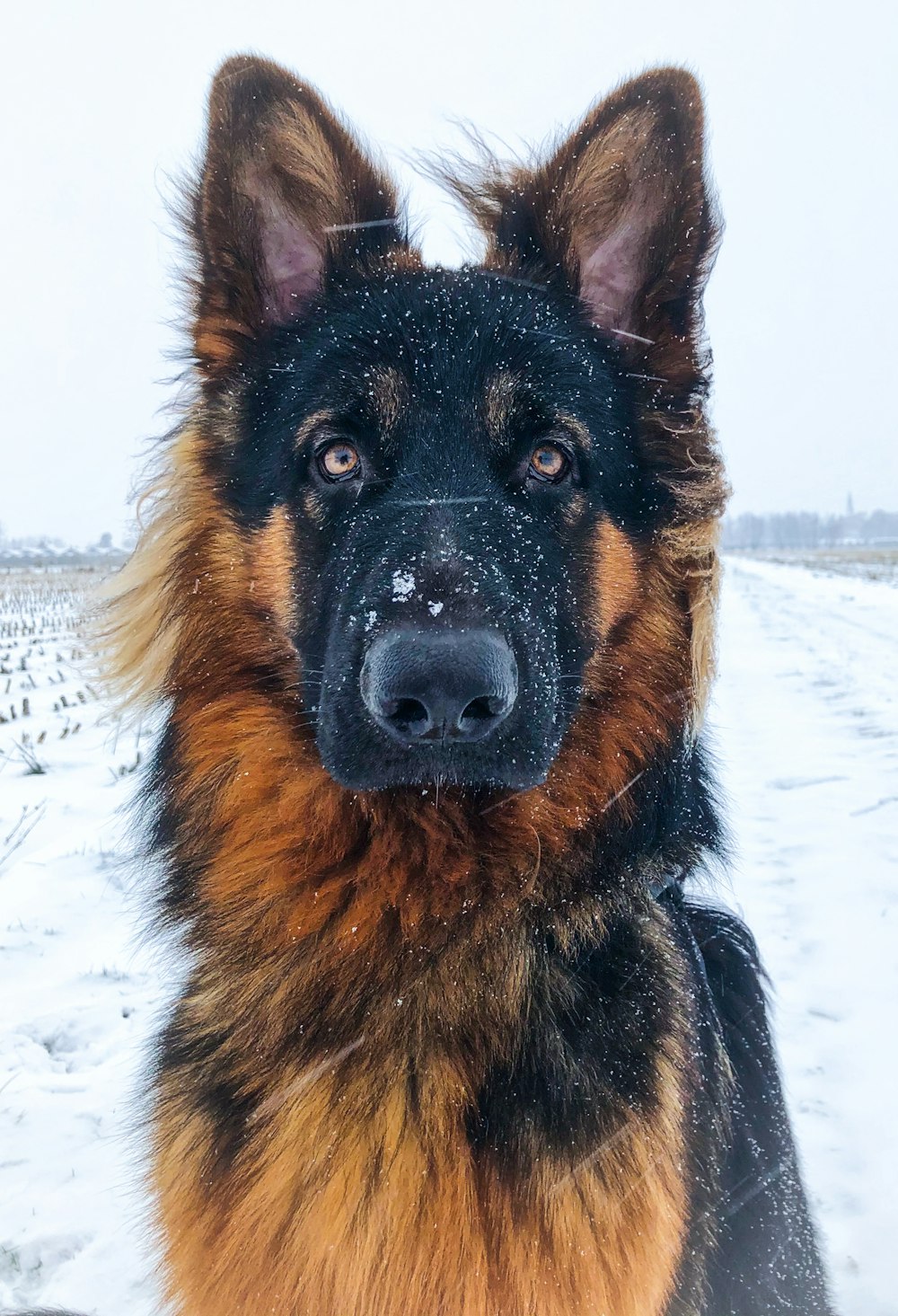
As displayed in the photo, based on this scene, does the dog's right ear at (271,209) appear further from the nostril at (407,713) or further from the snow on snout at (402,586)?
the nostril at (407,713)

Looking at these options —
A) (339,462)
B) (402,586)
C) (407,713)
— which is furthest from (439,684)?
(339,462)

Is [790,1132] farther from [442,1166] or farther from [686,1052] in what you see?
[442,1166]

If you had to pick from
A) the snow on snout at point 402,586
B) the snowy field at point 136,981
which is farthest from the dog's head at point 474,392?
the snowy field at point 136,981

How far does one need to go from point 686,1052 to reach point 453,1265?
2.57 ft

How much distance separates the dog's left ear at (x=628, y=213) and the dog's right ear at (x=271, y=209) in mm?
486

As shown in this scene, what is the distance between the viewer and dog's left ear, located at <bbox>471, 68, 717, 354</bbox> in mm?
2588

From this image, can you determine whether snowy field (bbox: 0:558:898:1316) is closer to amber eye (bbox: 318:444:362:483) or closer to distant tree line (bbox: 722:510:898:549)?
amber eye (bbox: 318:444:362:483)

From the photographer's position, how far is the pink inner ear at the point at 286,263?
2881 mm

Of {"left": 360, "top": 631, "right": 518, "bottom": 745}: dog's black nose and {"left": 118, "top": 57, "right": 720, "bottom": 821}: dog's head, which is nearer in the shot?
{"left": 360, "top": 631, "right": 518, "bottom": 745}: dog's black nose

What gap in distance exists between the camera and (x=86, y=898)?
4941 millimetres

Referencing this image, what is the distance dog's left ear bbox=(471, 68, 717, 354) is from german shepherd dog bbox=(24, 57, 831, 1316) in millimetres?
11

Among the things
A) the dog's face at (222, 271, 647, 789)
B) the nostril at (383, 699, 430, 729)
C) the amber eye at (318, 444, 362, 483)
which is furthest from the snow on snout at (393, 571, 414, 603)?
the amber eye at (318, 444, 362, 483)

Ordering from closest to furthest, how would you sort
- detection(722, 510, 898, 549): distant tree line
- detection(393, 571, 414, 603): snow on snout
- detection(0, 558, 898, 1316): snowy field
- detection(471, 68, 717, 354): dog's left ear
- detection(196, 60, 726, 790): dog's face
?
detection(393, 571, 414, 603): snow on snout
detection(196, 60, 726, 790): dog's face
detection(471, 68, 717, 354): dog's left ear
detection(0, 558, 898, 1316): snowy field
detection(722, 510, 898, 549): distant tree line

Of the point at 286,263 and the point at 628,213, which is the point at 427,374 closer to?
the point at 286,263
